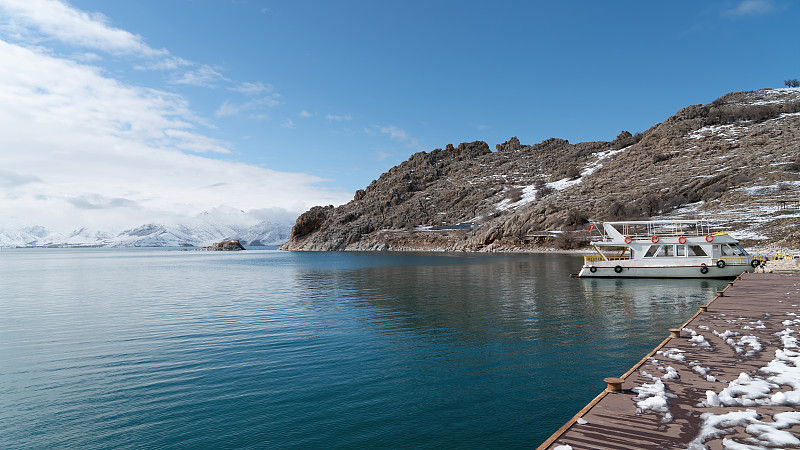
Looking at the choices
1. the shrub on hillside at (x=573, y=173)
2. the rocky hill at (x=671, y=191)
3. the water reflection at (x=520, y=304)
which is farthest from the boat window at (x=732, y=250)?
the shrub on hillside at (x=573, y=173)

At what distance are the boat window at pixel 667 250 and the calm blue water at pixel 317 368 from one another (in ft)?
41.2

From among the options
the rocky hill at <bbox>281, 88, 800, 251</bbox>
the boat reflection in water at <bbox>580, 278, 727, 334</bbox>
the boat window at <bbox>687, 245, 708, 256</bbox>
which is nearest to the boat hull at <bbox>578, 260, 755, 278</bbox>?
the boat reflection in water at <bbox>580, 278, 727, 334</bbox>

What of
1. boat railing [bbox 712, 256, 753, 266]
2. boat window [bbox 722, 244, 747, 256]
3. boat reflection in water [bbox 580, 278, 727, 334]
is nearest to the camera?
boat reflection in water [bbox 580, 278, 727, 334]

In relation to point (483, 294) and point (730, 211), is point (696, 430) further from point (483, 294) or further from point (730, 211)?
point (730, 211)

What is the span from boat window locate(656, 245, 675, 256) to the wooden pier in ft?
106

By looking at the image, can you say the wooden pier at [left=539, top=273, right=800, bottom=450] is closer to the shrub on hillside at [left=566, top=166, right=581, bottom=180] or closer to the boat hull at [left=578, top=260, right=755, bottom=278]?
the boat hull at [left=578, top=260, right=755, bottom=278]

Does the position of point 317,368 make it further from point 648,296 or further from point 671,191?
point 671,191

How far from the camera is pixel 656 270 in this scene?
44.8m

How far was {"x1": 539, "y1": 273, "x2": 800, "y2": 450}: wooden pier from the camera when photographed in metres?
7.30

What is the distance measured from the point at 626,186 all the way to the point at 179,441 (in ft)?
479

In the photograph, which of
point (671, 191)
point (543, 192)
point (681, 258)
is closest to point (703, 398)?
point (681, 258)

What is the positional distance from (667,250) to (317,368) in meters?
42.6

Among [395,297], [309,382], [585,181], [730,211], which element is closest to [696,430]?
[309,382]

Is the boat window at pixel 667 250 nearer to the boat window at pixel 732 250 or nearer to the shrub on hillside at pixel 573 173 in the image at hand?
the boat window at pixel 732 250
